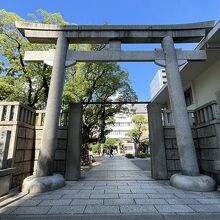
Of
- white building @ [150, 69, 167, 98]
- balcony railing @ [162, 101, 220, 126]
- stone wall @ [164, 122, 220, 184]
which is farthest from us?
white building @ [150, 69, 167, 98]

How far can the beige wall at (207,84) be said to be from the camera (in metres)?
9.81

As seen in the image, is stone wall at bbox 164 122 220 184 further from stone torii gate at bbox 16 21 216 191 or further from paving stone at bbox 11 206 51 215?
paving stone at bbox 11 206 51 215

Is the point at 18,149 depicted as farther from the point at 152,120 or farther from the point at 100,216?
the point at 152,120

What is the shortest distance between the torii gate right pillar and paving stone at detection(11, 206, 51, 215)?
155 inches

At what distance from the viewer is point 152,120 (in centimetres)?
771

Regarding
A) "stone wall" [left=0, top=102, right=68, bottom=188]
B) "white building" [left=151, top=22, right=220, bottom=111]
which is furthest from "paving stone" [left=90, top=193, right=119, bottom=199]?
"white building" [left=151, top=22, right=220, bottom=111]

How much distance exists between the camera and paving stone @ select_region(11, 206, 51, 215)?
142 inches

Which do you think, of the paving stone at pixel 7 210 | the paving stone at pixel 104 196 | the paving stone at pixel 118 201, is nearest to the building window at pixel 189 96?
the paving stone at pixel 104 196

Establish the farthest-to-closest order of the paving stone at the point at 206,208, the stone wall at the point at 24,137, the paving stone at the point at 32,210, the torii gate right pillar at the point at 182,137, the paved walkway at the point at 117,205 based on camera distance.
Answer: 1. the stone wall at the point at 24,137
2. the torii gate right pillar at the point at 182,137
3. the paving stone at the point at 206,208
4. the paving stone at the point at 32,210
5. the paved walkway at the point at 117,205

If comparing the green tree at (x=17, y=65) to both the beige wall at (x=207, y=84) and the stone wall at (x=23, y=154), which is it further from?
the beige wall at (x=207, y=84)

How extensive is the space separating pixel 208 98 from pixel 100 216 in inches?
379

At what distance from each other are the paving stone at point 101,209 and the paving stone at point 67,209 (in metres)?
0.13

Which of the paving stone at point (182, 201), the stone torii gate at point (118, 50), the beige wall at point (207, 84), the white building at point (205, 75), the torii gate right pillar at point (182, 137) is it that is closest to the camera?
the paving stone at point (182, 201)

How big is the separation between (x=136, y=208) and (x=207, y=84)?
9.29m
